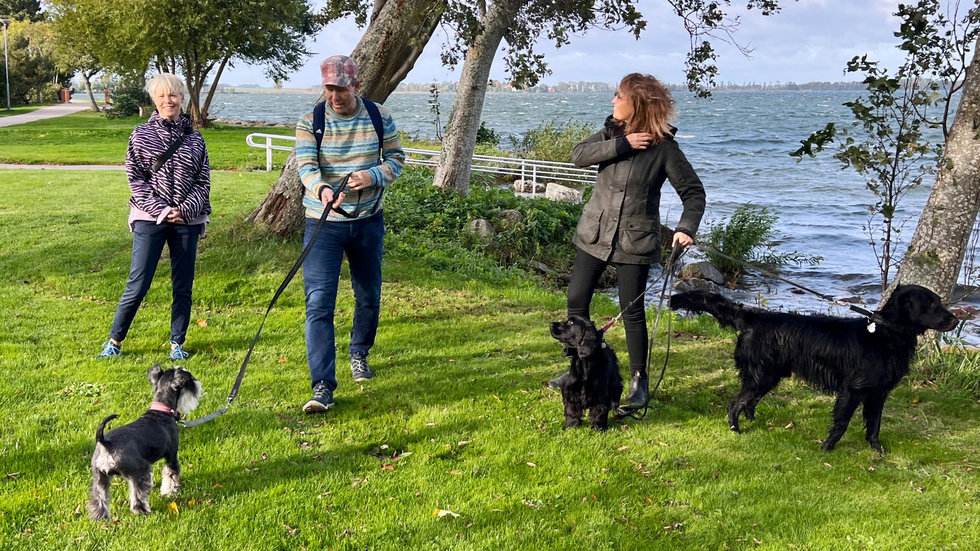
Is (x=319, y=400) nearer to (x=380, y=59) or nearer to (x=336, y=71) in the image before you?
(x=336, y=71)

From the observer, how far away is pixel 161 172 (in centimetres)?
516

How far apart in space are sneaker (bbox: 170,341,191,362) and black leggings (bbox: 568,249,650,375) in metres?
3.04

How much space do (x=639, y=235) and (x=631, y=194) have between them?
262mm

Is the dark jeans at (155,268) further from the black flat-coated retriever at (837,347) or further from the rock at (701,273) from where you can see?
the rock at (701,273)

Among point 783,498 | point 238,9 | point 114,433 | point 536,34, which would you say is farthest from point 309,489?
point 238,9

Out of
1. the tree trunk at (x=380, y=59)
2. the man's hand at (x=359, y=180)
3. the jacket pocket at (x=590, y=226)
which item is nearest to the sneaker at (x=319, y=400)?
the man's hand at (x=359, y=180)

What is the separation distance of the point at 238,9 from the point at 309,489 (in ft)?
105

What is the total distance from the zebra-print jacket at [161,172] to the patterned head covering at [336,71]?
145 cm

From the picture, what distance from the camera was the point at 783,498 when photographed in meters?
3.82

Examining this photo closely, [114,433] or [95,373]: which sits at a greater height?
[114,433]

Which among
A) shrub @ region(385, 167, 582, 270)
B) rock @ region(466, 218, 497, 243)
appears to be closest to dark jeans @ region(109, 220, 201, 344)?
shrub @ region(385, 167, 582, 270)

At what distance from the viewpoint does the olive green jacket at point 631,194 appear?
4.34m

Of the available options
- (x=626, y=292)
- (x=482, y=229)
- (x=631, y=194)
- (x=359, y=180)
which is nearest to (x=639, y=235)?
(x=631, y=194)

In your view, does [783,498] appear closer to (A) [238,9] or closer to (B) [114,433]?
(B) [114,433]
